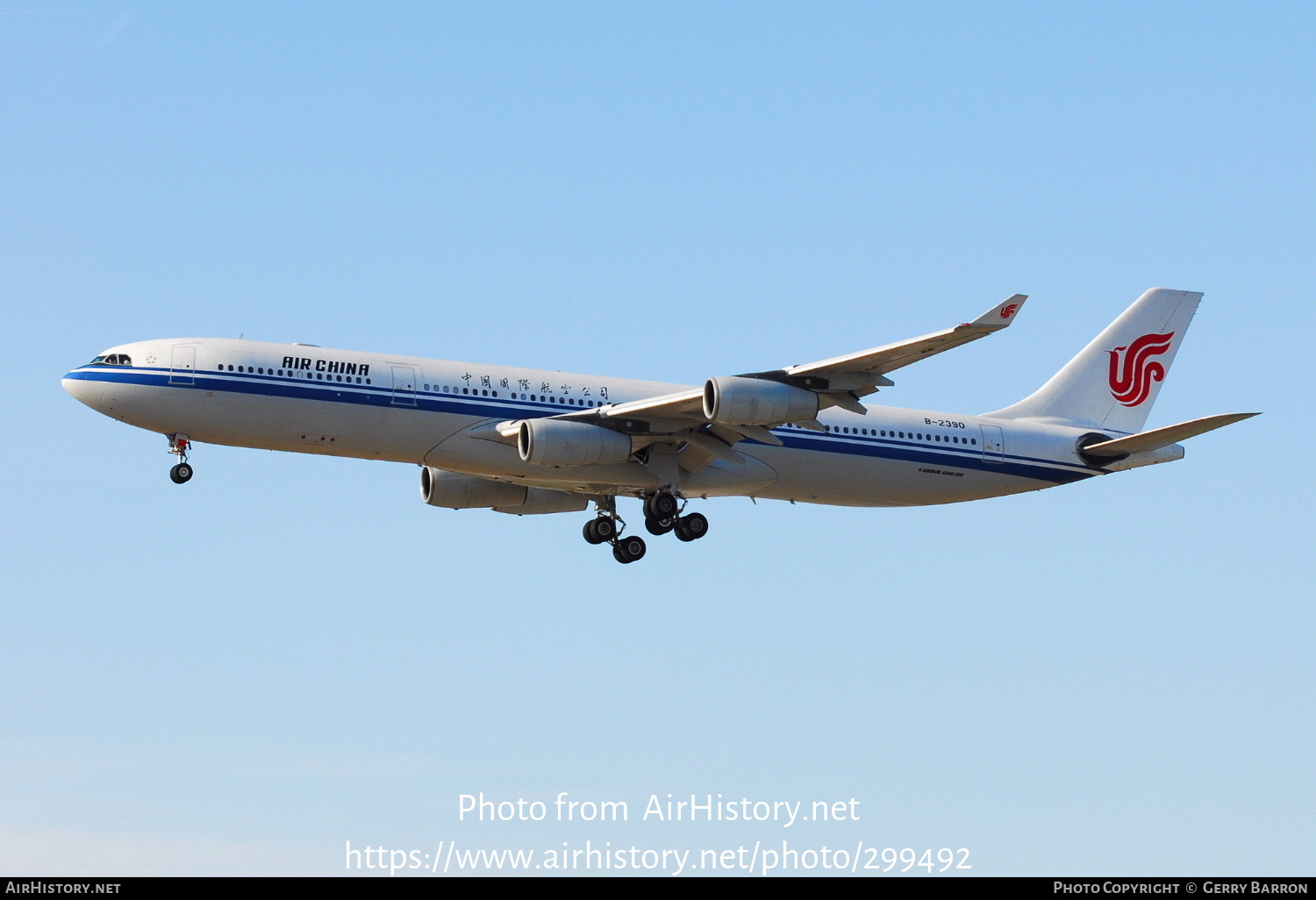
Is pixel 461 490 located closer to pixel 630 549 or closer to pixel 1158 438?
pixel 630 549

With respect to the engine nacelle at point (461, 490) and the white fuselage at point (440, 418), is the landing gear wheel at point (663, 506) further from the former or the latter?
the engine nacelle at point (461, 490)

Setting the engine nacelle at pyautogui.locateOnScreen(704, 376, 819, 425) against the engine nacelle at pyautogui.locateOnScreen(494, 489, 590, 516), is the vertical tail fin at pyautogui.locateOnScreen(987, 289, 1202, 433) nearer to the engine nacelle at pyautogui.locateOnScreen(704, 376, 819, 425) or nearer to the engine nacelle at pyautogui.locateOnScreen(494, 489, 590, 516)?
the engine nacelle at pyautogui.locateOnScreen(704, 376, 819, 425)

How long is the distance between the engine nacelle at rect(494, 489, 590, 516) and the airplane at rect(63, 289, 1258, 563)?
2.0 inches

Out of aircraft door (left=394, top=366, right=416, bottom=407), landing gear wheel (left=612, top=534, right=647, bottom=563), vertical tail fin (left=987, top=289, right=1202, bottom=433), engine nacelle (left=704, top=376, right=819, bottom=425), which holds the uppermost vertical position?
vertical tail fin (left=987, top=289, right=1202, bottom=433)

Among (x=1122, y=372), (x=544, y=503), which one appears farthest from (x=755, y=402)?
(x=1122, y=372)

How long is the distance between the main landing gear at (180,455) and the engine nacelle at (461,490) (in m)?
6.81

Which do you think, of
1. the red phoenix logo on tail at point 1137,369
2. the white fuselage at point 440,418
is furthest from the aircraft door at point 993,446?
the red phoenix logo on tail at point 1137,369

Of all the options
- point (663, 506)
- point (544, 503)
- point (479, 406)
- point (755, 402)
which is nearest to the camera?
point (755, 402)

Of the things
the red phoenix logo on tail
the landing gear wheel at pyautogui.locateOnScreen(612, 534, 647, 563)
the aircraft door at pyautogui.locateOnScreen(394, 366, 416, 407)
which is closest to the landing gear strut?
the landing gear wheel at pyautogui.locateOnScreen(612, 534, 647, 563)

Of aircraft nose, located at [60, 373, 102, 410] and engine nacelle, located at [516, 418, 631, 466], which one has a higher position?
aircraft nose, located at [60, 373, 102, 410]

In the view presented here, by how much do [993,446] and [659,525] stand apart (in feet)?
35.7

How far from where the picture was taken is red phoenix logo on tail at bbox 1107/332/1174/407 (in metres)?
50.1

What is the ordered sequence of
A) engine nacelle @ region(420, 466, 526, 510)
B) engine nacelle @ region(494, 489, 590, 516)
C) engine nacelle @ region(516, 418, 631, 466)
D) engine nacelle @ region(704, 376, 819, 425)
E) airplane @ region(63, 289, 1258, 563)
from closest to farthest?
engine nacelle @ region(704, 376, 819, 425), airplane @ region(63, 289, 1258, 563), engine nacelle @ region(516, 418, 631, 466), engine nacelle @ region(420, 466, 526, 510), engine nacelle @ region(494, 489, 590, 516)

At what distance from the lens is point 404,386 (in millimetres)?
40375
